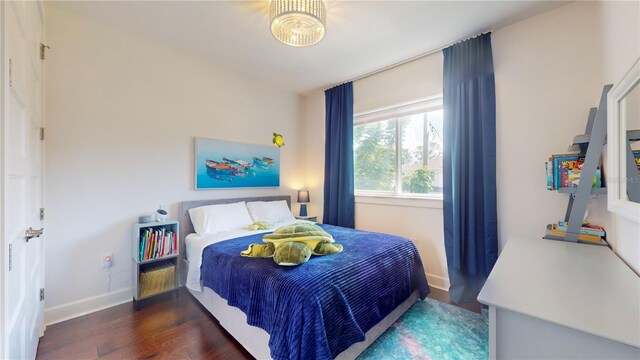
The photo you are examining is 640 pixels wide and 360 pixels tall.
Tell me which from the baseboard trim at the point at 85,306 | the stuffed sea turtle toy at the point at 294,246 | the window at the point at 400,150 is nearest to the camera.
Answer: the stuffed sea turtle toy at the point at 294,246

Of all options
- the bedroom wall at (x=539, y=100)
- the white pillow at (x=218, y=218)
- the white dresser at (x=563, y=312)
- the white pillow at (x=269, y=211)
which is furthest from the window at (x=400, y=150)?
the white dresser at (x=563, y=312)

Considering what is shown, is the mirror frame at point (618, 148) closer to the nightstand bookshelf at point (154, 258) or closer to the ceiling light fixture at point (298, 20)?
the ceiling light fixture at point (298, 20)

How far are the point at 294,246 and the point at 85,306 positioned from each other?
2.11 meters

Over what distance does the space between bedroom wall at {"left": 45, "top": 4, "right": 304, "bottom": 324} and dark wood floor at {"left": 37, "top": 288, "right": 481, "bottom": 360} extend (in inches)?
10.6

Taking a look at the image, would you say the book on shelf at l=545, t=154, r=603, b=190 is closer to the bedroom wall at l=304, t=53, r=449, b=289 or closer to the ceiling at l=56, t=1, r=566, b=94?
the bedroom wall at l=304, t=53, r=449, b=289

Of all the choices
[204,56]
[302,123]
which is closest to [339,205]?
[302,123]

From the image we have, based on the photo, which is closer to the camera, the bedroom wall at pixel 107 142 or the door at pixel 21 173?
the door at pixel 21 173

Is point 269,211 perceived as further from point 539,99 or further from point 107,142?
point 539,99

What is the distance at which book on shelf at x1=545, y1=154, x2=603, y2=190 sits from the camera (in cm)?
170

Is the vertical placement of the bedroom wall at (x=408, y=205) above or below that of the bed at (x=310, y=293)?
above

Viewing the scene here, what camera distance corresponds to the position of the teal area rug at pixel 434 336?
166cm

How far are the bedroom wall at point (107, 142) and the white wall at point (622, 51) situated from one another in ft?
11.2

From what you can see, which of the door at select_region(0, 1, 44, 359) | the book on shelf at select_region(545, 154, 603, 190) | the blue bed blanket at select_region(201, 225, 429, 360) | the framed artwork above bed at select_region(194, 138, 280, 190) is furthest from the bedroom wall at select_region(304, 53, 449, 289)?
the door at select_region(0, 1, 44, 359)

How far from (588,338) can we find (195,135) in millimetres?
3289
